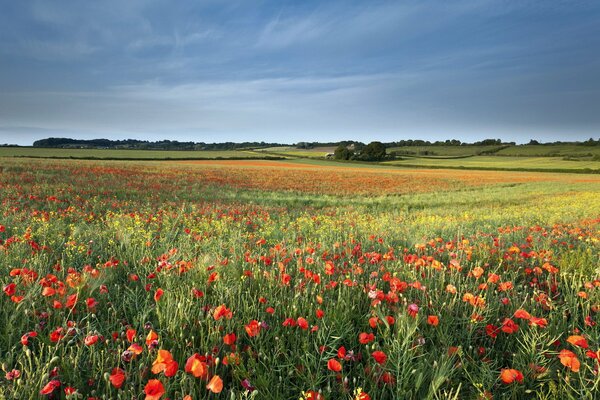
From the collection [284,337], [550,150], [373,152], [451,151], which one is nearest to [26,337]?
[284,337]

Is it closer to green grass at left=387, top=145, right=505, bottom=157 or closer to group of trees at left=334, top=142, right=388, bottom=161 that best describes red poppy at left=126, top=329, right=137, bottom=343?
group of trees at left=334, top=142, right=388, bottom=161

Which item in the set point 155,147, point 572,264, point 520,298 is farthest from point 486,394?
point 155,147

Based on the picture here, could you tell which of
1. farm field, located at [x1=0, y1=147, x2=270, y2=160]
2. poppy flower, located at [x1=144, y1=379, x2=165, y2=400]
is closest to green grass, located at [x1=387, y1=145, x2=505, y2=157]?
farm field, located at [x1=0, y1=147, x2=270, y2=160]

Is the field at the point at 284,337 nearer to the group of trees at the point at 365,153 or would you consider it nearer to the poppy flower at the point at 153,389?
the poppy flower at the point at 153,389

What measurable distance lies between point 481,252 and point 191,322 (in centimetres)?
401

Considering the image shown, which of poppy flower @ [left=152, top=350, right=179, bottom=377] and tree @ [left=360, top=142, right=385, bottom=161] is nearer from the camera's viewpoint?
poppy flower @ [left=152, top=350, right=179, bottom=377]

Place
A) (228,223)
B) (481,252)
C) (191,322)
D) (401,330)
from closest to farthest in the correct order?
(401,330)
(191,322)
(481,252)
(228,223)

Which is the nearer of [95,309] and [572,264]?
[95,309]

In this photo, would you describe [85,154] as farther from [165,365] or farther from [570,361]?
[570,361]

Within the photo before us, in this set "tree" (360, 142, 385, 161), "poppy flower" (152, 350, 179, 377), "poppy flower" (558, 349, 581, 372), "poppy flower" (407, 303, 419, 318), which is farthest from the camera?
"tree" (360, 142, 385, 161)

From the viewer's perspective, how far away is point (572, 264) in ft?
13.7

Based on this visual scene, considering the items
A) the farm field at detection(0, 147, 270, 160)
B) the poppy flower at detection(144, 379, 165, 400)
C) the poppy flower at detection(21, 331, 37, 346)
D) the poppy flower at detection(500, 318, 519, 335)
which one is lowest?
the poppy flower at detection(500, 318, 519, 335)

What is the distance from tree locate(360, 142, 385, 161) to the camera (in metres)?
102

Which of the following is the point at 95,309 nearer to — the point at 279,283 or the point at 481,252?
the point at 279,283
